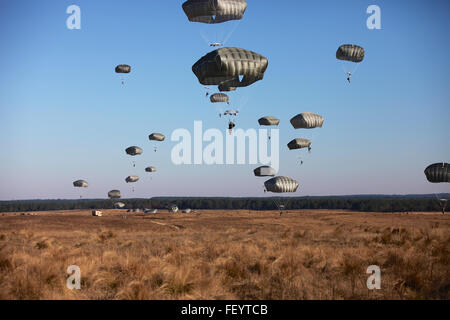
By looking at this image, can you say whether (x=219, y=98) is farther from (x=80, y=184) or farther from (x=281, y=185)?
(x=80, y=184)

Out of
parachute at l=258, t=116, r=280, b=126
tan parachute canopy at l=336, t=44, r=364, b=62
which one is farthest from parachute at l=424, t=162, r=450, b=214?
parachute at l=258, t=116, r=280, b=126

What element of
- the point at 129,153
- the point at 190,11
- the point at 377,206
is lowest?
the point at 377,206

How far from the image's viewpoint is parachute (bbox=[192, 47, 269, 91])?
89.5 ft

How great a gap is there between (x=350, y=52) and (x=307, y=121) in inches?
427

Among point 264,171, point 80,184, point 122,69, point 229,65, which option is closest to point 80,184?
point 80,184

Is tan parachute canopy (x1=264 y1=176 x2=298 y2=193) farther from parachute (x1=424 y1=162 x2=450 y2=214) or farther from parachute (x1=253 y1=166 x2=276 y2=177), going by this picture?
parachute (x1=424 y1=162 x2=450 y2=214)

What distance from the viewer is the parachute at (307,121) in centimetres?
5319

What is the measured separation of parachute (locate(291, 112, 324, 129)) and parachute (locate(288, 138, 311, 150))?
1002 centimetres

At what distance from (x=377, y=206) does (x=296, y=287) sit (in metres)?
172

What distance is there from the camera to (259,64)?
94.0 ft
